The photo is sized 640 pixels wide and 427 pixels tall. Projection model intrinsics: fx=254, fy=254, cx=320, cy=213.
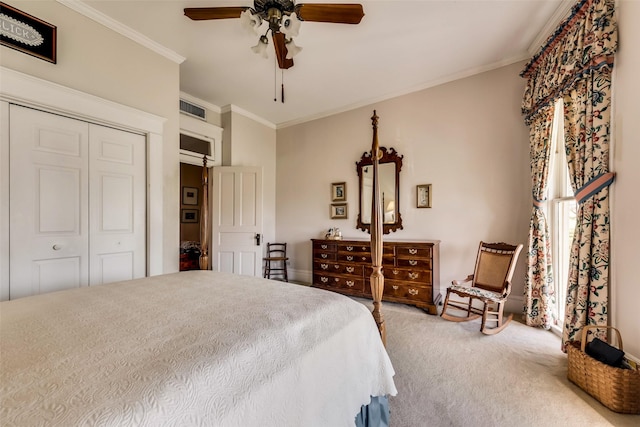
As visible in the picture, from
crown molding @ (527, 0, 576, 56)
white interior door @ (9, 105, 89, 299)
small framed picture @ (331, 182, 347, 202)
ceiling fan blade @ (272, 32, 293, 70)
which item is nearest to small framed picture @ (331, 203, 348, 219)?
small framed picture @ (331, 182, 347, 202)

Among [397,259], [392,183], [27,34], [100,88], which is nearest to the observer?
[27,34]

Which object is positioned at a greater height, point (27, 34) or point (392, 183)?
point (27, 34)

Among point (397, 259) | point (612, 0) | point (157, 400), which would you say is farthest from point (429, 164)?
point (157, 400)

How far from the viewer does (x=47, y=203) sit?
2.02 metres

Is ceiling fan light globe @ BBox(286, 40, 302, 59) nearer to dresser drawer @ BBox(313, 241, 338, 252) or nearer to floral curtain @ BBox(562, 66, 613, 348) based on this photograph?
floral curtain @ BBox(562, 66, 613, 348)

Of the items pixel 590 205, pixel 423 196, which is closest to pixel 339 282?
pixel 423 196

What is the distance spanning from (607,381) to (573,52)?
2302 mm

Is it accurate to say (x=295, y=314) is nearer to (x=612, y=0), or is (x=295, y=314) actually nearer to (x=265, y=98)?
(x=612, y=0)

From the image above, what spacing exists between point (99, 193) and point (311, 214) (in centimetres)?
283

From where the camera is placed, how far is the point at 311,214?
4.44 meters

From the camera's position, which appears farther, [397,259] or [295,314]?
[397,259]

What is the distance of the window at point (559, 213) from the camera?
2.43 m

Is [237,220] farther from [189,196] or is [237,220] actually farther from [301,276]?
[189,196]

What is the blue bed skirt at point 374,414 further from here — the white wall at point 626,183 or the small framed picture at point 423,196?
the small framed picture at point 423,196
